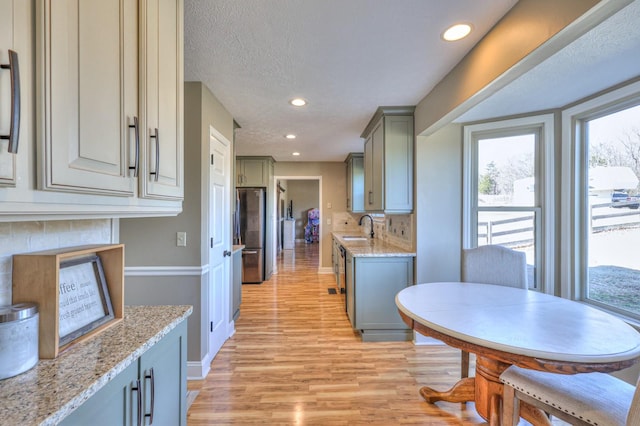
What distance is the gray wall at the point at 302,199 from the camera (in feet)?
→ 37.3

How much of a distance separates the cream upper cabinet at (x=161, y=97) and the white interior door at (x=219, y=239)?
1.22 metres

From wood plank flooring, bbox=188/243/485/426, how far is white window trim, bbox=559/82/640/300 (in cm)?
112

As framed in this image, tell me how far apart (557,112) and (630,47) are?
916mm

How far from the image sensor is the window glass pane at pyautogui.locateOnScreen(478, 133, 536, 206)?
2.63 metres

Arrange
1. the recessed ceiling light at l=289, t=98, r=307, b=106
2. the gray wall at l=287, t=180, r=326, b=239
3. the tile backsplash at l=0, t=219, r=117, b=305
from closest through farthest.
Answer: the tile backsplash at l=0, t=219, r=117, b=305, the recessed ceiling light at l=289, t=98, r=307, b=106, the gray wall at l=287, t=180, r=326, b=239

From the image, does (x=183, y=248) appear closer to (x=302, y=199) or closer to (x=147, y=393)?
(x=147, y=393)

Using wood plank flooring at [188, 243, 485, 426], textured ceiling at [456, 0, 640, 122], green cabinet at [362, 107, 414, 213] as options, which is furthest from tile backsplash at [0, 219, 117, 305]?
textured ceiling at [456, 0, 640, 122]

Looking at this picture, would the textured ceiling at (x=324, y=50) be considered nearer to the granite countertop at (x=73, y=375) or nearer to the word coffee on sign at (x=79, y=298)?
the word coffee on sign at (x=79, y=298)

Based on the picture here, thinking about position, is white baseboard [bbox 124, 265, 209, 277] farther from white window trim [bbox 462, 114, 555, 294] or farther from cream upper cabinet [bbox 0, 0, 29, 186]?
white window trim [bbox 462, 114, 555, 294]

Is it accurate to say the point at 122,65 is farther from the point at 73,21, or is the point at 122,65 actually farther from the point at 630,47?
the point at 630,47

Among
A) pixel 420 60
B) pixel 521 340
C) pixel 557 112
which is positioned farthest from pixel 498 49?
pixel 521 340

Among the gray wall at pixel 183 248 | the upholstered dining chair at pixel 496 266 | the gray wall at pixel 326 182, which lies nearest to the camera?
the upholstered dining chair at pixel 496 266

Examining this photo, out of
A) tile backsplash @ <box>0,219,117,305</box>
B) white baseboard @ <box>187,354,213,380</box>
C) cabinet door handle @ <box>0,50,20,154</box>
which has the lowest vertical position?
white baseboard @ <box>187,354,213,380</box>

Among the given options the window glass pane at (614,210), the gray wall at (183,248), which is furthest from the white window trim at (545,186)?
the gray wall at (183,248)
